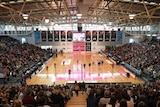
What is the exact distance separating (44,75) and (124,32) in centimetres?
2333

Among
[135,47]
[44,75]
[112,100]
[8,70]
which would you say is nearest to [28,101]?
[112,100]

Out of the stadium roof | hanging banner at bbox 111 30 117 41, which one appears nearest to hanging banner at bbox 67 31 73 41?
hanging banner at bbox 111 30 117 41

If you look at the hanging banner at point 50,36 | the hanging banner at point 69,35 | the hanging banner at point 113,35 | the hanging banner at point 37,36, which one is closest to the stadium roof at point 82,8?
the hanging banner at point 113,35

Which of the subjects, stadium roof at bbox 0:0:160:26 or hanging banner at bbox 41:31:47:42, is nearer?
stadium roof at bbox 0:0:160:26

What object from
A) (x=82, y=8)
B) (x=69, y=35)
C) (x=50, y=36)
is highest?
(x=82, y=8)

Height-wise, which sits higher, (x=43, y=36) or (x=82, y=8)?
(x=82, y=8)

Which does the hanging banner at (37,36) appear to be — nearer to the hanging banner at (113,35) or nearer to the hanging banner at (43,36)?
the hanging banner at (43,36)

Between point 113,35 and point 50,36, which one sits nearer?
point 50,36

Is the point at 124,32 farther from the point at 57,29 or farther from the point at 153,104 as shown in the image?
the point at 153,104

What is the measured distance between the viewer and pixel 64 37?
4309 centimetres

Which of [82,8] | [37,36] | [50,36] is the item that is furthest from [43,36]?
[82,8]

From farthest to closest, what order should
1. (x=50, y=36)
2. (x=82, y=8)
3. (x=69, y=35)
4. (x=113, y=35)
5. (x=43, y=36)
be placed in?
(x=113, y=35), (x=69, y=35), (x=50, y=36), (x=43, y=36), (x=82, y=8)

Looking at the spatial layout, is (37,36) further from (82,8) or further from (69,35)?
(82,8)

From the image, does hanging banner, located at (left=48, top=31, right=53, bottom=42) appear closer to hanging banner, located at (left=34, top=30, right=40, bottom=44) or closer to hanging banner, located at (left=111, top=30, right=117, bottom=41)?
hanging banner, located at (left=34, top=30, right=40, bottom=44)
